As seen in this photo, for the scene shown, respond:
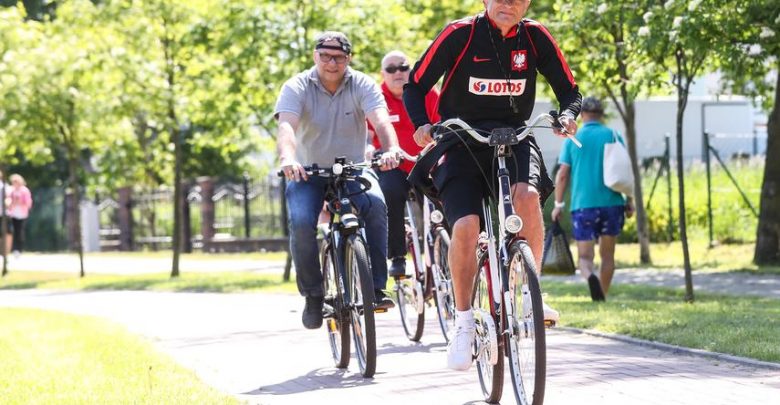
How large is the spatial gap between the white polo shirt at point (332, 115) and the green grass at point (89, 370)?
5.01 feet

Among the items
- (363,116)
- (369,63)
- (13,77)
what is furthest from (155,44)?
(363,116)

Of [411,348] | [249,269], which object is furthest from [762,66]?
[249,269]

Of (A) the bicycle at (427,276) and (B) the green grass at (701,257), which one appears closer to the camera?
(A) the bicycle at (427,276)

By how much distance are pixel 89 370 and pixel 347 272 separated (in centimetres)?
176

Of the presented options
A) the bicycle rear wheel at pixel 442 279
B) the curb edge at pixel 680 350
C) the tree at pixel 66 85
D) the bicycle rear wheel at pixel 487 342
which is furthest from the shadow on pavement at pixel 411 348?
the tree at pixel 66 85

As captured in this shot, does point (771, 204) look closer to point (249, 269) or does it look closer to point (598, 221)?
point (598, 221)

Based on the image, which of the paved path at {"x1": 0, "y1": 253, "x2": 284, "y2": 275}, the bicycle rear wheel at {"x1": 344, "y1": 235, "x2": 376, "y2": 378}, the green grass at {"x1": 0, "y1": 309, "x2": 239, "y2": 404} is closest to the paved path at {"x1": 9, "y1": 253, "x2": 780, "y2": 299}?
the paved path at {"x1": 0, "y1": 253, "x2": 284, "y2": 275}

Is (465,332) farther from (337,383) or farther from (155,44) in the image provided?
(155,44)

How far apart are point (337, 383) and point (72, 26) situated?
18572 millimetres

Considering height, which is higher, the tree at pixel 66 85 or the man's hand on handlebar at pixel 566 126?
the tree at pixel 66 85

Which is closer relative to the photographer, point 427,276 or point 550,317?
point 550,317

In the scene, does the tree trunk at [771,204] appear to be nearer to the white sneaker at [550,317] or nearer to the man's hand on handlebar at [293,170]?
the man's hand on handlebar at [293,170]

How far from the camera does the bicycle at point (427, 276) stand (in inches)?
378

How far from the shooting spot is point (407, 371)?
8.43 m
